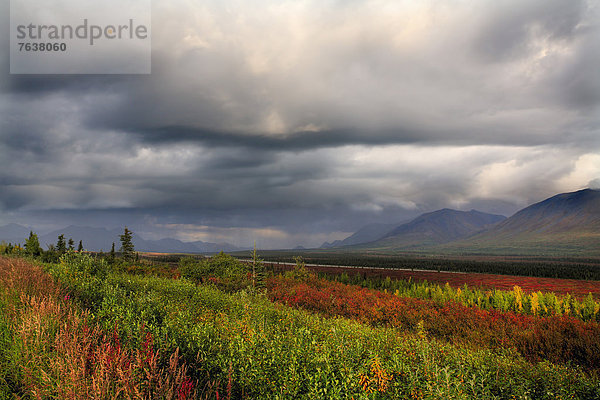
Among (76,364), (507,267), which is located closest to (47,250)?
(76,364)

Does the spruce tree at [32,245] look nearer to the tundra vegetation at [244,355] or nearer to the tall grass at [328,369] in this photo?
the tundra vegetation at [244,355]

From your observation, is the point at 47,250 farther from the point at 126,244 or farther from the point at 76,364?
the point at 76,364

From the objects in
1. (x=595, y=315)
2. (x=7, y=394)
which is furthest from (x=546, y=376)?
(x=595, y=315)

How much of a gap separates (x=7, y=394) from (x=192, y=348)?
2419mm

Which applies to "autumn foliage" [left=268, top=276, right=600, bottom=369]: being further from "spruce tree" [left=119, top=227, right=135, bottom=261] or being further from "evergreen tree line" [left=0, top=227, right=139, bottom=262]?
"spruce tree" [left=119, top=227, right=135, bottom=261]

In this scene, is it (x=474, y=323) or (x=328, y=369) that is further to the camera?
(x=474, y=323)

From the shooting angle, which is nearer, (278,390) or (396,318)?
(278,390)

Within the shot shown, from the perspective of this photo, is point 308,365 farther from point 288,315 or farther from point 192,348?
point 288,315

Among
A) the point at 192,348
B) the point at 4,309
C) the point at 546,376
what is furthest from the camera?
the point at 4,309

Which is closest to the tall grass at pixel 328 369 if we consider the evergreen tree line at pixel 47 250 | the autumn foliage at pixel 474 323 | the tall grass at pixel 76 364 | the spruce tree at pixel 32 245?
the tall grass at pixel 76 364

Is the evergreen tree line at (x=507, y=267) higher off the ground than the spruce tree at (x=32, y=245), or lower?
lower

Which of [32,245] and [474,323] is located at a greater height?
[32,245]

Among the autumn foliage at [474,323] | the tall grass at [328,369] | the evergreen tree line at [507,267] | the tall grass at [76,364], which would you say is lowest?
the evergreen tree line at [507,267]

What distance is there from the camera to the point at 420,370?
4.36 metres
